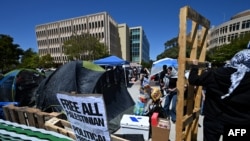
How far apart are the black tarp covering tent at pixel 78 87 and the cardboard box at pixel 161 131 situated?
1.97 m

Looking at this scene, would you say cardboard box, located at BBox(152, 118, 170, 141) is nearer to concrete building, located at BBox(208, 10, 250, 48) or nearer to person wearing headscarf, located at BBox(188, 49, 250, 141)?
person wearing headscarf, located at BBox(188, 49, 250, 141)

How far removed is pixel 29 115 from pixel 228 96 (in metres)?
3.75

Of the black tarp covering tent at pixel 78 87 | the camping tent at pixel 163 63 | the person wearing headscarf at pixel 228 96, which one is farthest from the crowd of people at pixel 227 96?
the camping tent at pixel 163 63

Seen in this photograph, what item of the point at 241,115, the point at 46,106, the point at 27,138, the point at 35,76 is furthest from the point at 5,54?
the point at 241,115

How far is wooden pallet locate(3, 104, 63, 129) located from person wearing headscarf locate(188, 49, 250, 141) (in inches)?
115

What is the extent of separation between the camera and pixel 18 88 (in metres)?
6.03

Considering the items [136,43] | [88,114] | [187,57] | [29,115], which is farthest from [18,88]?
[136,43]

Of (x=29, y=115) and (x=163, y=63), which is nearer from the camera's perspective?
(x=29, y=115)

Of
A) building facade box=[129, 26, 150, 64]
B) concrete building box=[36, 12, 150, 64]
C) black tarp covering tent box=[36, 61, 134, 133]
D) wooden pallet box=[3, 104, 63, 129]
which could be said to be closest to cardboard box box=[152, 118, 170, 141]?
black tarp covering tent box=[36, 61, 134, 133]

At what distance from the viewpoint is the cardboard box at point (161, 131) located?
10.7ft

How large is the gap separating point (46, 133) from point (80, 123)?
1.49 m

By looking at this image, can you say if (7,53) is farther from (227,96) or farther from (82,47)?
(227,96)

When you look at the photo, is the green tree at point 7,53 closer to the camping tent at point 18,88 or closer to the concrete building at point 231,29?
the camping tent at point 18,88

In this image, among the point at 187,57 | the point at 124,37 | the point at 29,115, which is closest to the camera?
the point at 187,57
